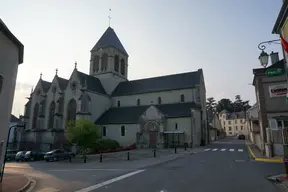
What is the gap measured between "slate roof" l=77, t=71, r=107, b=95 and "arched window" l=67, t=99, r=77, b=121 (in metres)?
3.86

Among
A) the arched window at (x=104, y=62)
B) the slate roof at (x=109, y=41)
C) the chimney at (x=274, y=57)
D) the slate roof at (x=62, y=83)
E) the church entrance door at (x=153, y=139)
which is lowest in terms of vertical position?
the church entrance door at (x=153, y=139)

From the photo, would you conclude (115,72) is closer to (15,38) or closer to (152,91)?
(152,91)

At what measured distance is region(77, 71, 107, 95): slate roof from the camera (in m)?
35.9

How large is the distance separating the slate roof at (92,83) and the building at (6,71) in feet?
82.8

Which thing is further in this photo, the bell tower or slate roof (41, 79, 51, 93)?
the bell tower

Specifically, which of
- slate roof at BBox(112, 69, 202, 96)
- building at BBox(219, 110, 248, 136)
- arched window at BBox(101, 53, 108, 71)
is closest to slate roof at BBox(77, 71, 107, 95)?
arched window at BBox(101, 53, 108, 71)

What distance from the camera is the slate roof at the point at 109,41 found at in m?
42.5

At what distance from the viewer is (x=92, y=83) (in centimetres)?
3809

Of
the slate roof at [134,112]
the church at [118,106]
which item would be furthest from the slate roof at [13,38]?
the slate roof at [134,112]

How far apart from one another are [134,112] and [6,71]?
85.1ft

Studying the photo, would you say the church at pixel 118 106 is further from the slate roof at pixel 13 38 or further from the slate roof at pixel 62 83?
the slate roof at pixel 13 38

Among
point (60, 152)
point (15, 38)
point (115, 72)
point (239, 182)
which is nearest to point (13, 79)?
point (15, 38)

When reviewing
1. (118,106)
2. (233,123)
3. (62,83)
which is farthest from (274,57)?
(233,123)

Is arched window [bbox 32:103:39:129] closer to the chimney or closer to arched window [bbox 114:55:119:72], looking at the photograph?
arched window [bbox 114:55:119:72]
